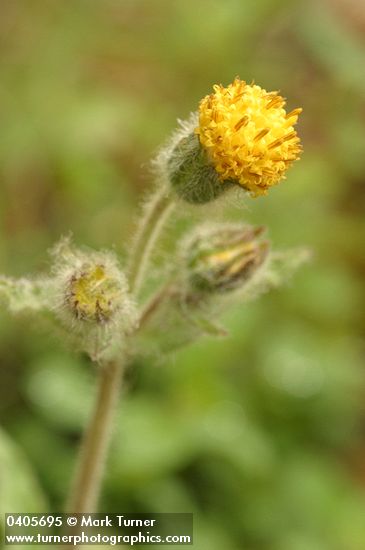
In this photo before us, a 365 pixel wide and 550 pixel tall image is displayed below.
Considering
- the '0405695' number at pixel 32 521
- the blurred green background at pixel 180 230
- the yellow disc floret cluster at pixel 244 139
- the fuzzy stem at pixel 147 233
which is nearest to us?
the yellow disc floret cluster at pixel 244 139

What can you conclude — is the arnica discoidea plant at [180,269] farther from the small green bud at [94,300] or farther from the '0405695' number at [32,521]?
the '0405695' number at [32,521]

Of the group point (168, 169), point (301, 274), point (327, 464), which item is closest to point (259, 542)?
point (327, 464)

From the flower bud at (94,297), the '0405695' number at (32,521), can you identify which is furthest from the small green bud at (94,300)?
the '0405695' number at (32,521)

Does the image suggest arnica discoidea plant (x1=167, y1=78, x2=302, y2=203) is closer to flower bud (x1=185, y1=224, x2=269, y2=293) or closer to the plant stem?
flower bud (x1=185, y1=224, x2=269, y2=293)

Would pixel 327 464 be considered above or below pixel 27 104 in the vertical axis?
below

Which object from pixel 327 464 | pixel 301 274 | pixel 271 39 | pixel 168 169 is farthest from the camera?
pixel 271 39

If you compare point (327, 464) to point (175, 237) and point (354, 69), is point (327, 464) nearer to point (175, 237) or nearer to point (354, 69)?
point (175, 237)
